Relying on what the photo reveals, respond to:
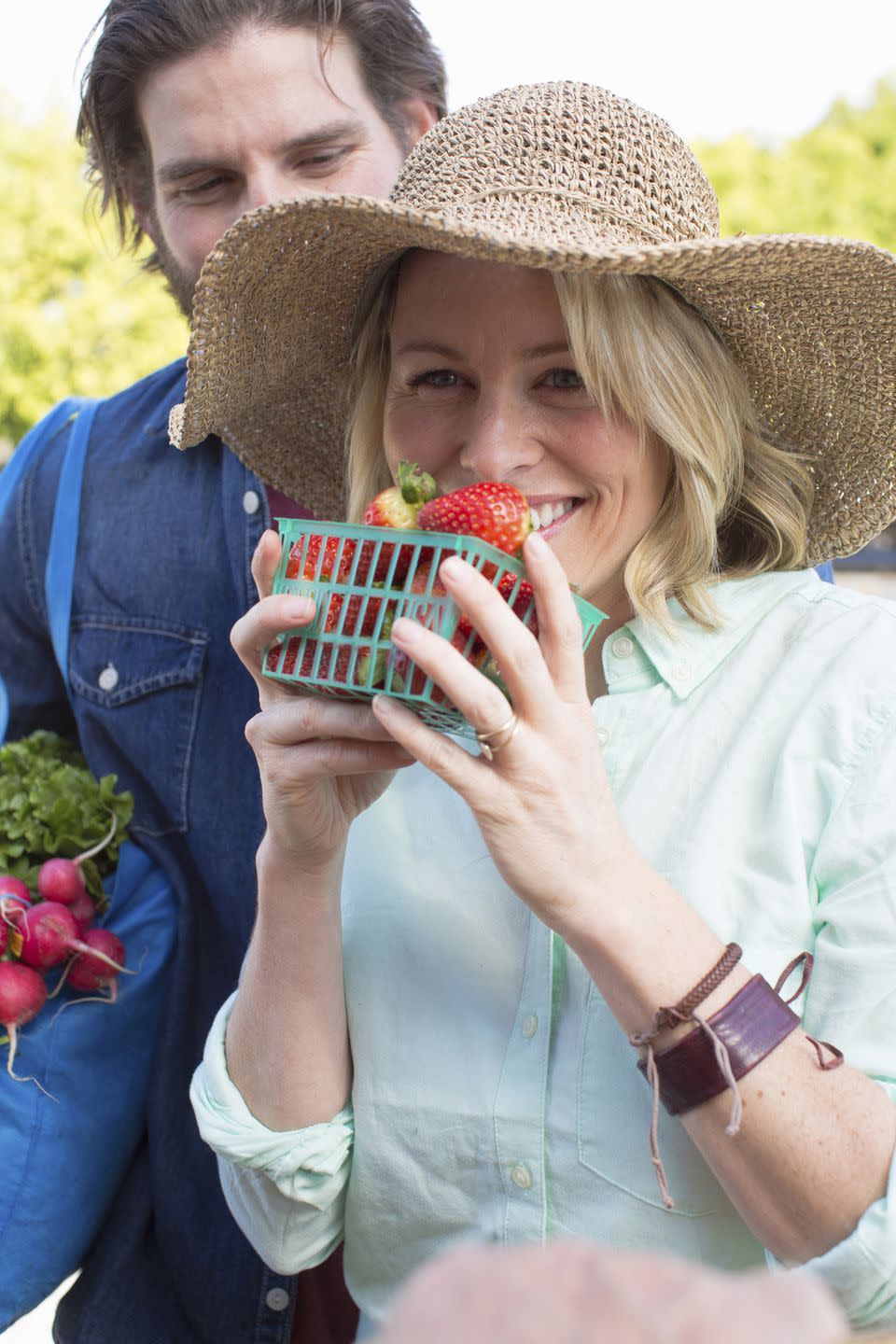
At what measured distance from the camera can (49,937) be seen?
2.40 metres

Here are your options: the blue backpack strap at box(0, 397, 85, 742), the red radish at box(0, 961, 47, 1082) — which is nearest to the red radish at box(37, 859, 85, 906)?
the red radish at box(0, 961, 47, 1082)

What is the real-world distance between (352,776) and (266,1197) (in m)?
0.65

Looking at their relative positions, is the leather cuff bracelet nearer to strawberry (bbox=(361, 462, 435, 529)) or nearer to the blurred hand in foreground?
strawberry (bbox=(361, 462, 435, 529))

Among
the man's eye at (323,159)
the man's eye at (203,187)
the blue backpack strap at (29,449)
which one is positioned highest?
A: the man's eye at (323,159)

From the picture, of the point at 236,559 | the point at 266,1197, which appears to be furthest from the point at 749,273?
the point at 266,1197

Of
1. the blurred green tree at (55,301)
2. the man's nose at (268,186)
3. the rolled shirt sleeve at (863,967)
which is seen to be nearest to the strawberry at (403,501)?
the rolled shirt sleeve at (863,967)

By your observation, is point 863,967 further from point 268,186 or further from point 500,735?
point 268,186

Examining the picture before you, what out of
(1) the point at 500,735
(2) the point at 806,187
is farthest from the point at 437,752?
(2) the point at 806,187

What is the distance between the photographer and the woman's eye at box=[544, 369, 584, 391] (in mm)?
1871

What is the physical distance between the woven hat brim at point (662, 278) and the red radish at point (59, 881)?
89 cm

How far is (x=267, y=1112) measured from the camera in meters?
1.90

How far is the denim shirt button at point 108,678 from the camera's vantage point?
282cm

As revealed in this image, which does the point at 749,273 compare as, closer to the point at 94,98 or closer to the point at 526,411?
the point at 526,411

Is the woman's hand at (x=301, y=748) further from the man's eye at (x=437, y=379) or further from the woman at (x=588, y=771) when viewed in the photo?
the man's eye at (x=437, y=379)
